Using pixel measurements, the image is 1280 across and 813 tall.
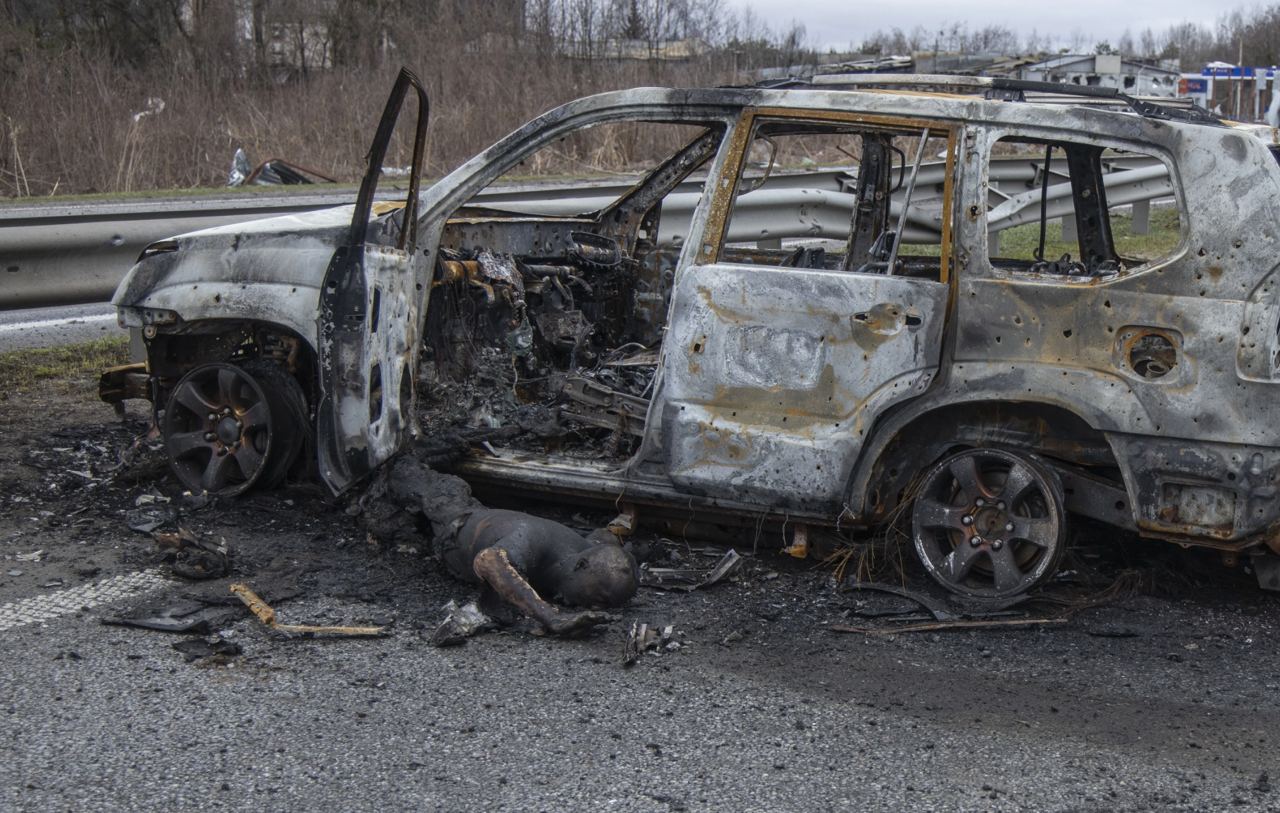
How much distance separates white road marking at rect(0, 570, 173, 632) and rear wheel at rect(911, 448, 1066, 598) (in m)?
2.65

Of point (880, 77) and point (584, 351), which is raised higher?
point (880, 77)

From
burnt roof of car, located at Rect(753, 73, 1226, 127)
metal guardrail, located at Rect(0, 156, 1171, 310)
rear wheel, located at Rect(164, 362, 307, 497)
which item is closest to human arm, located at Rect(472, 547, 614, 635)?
rear wheel, located at Rect(164, 362, 307, 497)

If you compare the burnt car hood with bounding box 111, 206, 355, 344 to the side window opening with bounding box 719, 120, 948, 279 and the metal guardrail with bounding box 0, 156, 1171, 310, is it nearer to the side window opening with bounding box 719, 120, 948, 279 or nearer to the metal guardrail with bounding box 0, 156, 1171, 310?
the side window opening with bounding box 719, 120, 948, 279

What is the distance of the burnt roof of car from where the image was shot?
469 centimetres

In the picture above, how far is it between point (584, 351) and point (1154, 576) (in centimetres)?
267

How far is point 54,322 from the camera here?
9.93 m

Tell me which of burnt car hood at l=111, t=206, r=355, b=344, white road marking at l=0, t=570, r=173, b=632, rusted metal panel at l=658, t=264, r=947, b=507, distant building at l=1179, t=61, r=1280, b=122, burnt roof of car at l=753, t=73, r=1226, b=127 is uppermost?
distant building at l=1179, t=61, r=1280, b=122

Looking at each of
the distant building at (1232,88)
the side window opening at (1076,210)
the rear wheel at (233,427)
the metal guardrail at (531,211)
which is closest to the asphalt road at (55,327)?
the metal guardrail at (531,211)

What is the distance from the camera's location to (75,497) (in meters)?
5.71

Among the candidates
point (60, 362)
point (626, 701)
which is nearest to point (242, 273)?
point (626, 701)

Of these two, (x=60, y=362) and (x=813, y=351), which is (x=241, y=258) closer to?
(x=813, y=351)

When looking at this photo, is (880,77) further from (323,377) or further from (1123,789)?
(1123,789)

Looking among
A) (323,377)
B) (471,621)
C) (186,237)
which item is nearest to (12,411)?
(186,237)

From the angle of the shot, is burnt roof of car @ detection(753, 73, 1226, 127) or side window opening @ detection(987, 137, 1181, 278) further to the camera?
side window opening @ detection(987, 137, 1181, 278)
